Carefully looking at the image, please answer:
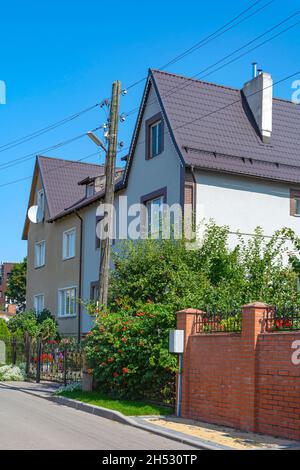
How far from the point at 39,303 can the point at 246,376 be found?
25620 millimetres

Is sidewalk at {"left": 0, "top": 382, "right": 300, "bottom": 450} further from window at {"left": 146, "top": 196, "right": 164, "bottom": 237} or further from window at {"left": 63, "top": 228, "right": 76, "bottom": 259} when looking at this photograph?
window at {"left": 63, "top": 228, "right": 76, "bottom": 259}

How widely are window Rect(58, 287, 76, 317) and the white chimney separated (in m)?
11.9

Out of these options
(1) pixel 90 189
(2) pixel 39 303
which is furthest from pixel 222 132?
(2) pixel 39 303

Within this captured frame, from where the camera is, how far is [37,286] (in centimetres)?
3650

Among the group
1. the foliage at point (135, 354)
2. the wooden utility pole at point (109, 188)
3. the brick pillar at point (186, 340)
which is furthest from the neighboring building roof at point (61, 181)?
the brick pillar at point (186, 340)

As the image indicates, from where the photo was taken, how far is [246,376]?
39.5 ft

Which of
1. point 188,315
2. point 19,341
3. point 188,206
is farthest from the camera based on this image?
point 19,341

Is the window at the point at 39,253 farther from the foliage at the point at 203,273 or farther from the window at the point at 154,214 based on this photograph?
the foliage at the point at 203,273

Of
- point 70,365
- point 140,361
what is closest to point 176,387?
point 140,361

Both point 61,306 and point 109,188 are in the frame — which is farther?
point 61,306

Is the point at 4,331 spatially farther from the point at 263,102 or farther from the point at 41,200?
the point at 263,102

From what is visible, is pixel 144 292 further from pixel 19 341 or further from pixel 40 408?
A: pixel 19 341

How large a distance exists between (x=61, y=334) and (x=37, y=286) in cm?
519

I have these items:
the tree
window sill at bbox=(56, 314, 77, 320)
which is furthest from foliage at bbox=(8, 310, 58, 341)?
the tree
